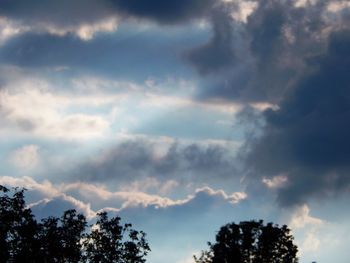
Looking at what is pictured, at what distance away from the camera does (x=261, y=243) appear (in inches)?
4193

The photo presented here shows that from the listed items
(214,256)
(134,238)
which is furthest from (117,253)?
(214,256)

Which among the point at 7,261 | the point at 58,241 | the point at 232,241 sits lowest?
the point at 7,261

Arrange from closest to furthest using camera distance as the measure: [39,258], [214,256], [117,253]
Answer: [39,258] < [117,253] < [214,256]

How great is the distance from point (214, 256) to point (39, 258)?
37010 millimetres

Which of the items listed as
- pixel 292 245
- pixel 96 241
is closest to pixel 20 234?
pixel 96 241

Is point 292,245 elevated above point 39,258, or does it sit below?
above

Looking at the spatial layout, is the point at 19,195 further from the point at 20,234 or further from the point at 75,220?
the point at 75,220

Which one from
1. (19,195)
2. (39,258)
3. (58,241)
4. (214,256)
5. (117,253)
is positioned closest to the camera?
(19,195)

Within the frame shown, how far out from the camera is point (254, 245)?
107188 mm

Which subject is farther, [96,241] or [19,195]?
[96,241]

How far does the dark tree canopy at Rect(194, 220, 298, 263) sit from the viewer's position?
105250 millimetres

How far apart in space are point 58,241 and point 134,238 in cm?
1395

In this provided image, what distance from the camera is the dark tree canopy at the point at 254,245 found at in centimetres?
10525

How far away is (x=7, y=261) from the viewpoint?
7406 cm
